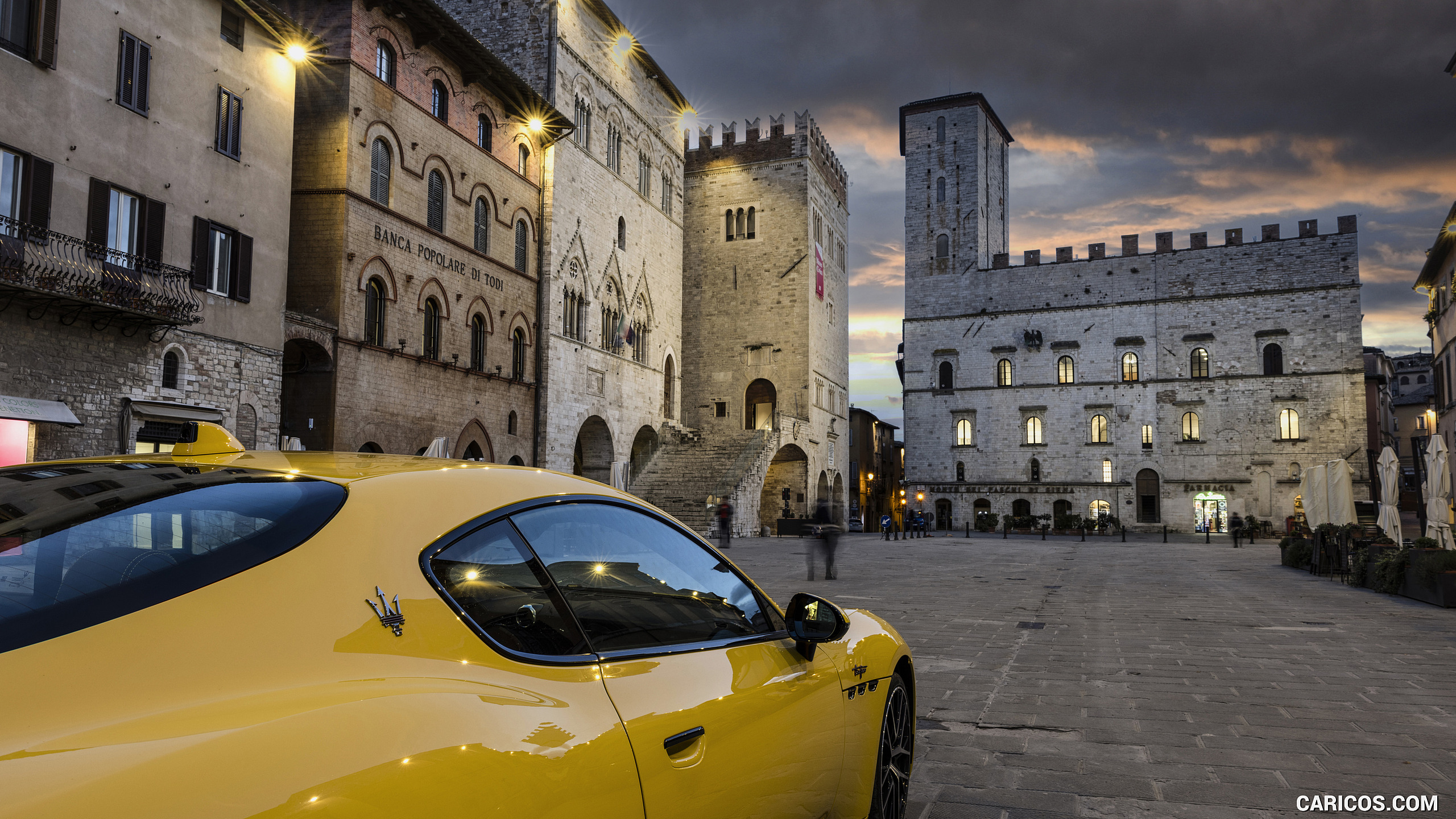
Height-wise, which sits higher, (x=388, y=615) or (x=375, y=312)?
(x=375, y=312)

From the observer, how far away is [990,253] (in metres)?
54.8

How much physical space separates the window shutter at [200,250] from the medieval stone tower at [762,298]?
26258mm

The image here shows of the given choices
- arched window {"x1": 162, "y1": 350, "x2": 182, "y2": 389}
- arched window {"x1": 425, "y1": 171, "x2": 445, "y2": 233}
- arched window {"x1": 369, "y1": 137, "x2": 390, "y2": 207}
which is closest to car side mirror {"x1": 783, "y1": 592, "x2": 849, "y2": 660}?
arched window {"x1": 162, "y1": 350, "x2": 182, "y2": 389}

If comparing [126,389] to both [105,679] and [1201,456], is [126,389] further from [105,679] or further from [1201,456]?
[1201,456]

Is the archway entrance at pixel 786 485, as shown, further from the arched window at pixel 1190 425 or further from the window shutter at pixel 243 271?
the window shutter at pixel 243 271

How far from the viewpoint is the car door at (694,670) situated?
2.04 m

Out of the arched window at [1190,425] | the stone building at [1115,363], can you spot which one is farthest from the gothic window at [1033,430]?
the arched window at [1190,425]

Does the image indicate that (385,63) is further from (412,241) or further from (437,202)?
(412,241)

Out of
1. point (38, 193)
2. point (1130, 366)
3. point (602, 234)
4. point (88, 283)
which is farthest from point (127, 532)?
point (1130, 366)

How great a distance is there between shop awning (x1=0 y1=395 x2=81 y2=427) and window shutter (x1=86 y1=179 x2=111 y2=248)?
9.04ft

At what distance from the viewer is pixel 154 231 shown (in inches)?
655

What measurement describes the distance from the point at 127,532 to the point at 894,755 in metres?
2.78

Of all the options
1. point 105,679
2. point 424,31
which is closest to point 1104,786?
point 105,679

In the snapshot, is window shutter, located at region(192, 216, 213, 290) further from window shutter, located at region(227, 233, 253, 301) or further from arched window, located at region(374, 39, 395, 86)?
arched window, located at region(374, 39, 395, 86)
